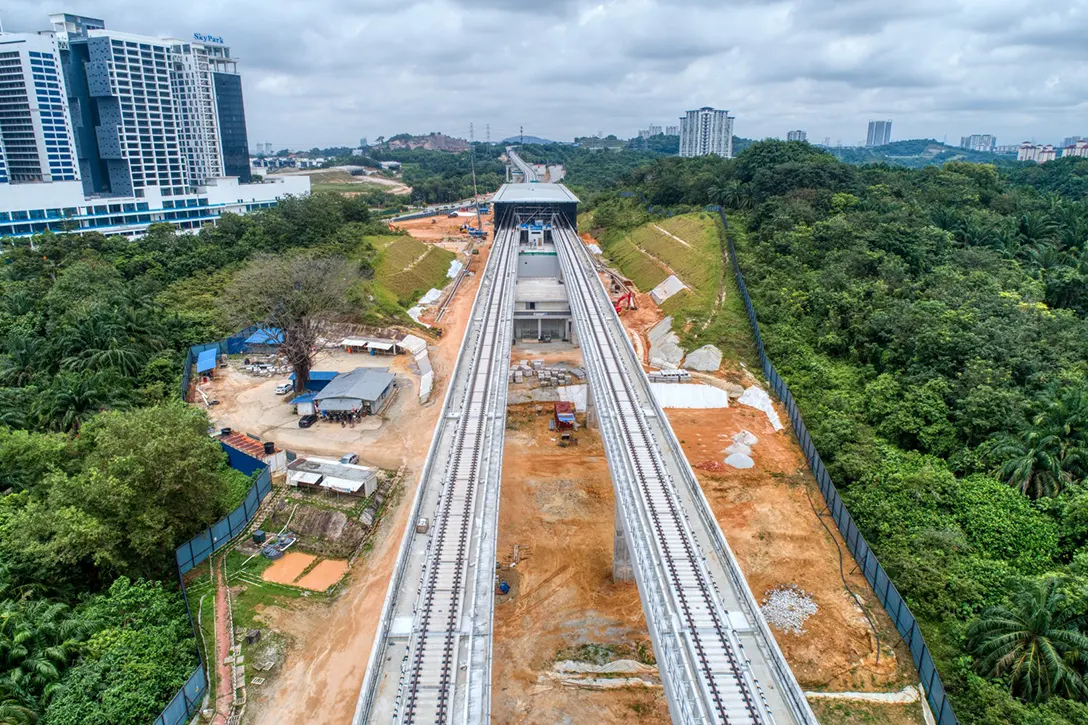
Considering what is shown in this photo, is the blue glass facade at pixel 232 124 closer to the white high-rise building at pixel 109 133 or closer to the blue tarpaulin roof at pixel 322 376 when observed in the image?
the white high-rise building at pixel 109 133

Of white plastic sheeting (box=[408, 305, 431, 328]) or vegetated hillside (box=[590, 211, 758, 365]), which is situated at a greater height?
vegetated hillside (box=[590, 211, 758, 365])

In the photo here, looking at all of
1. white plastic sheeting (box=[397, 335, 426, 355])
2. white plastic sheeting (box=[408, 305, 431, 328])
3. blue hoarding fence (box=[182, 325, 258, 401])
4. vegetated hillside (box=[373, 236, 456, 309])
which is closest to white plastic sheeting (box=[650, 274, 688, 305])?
white plastic sheeting (box=[408, 305, 431, 328])

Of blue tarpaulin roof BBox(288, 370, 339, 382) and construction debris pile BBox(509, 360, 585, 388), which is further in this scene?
construction debris pile BBox(509, 360, 585, 388)

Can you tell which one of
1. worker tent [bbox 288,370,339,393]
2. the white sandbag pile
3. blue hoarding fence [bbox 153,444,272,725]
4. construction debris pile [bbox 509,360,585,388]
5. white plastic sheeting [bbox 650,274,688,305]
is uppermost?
white plastic sheeting [bbox 650,274,688,305]

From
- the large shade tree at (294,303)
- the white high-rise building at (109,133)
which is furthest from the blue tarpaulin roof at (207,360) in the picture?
the white high-rise building at (109,133)

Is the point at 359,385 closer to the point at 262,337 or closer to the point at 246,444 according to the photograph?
the point at 246,444

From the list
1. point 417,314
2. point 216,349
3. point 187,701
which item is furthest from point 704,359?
point 216,349

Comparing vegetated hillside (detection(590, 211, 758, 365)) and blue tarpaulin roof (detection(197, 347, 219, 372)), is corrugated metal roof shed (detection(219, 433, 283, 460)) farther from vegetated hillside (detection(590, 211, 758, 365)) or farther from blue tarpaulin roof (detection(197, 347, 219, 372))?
vegetated hillside (detection(590, 211, 758, 365))

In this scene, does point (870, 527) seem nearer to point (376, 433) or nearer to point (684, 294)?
point (376, 433)

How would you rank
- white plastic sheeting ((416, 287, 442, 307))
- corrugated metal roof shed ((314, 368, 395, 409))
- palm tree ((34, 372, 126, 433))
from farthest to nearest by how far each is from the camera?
white plastic sheeting ((416, 287, 442, 307)) → corrugated metal roof shed ((314, 368, 395, 409)) → palm tree ((34, 372, 126, 433))
